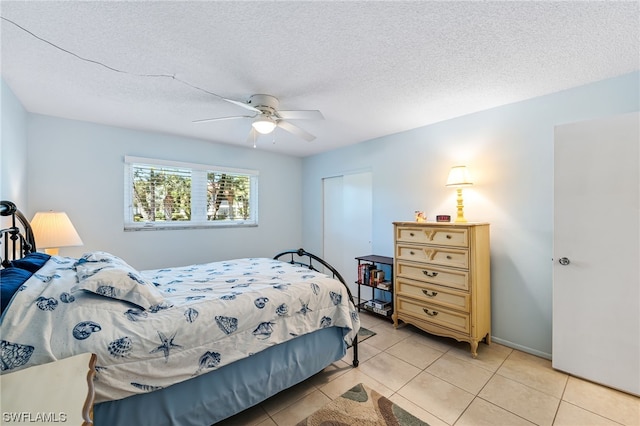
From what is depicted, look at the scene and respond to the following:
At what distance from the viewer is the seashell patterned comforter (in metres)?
1.13

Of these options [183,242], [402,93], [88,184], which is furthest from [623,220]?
[88,184]

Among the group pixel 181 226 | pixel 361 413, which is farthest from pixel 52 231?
pixel 361 413

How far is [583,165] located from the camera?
2.08m

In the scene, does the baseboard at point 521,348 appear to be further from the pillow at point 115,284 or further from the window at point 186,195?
the window at point 186,195

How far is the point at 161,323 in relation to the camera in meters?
1.41

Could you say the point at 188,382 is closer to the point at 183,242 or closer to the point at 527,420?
the point at 527,420

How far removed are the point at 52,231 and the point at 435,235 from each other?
3668 mm

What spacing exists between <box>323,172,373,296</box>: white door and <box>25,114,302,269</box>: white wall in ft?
3.94

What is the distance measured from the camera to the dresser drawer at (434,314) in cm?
254

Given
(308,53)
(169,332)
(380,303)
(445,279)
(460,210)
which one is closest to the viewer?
(169,332)

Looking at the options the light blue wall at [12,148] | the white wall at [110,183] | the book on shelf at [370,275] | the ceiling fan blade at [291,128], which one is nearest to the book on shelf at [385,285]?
the book on shelf at [370,275]

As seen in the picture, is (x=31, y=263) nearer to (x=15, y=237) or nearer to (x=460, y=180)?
(x=15, y=237)

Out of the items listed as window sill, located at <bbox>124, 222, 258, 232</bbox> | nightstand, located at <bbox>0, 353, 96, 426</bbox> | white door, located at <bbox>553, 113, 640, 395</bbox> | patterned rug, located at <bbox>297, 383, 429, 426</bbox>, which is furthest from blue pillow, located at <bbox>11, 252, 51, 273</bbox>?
white door, located at <bbox>553, 113, 640, 395</bbox>

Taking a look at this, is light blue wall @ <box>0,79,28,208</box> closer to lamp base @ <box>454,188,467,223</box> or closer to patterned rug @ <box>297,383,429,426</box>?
patterned rug @ <box>297,383,429,426</box>
